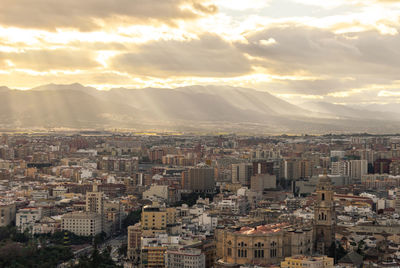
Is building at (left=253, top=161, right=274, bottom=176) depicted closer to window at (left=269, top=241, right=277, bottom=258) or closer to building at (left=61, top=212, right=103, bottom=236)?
building at (left=61, top=212, right=103, bottom=236)

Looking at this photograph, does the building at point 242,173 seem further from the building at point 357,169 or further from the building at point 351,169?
the building at point 357,169

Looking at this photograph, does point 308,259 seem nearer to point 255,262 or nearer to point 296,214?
point 255,262

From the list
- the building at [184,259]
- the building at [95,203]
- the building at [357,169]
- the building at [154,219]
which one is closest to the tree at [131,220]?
the building at [95,203]

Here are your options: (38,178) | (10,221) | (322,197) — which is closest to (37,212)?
(10,221)

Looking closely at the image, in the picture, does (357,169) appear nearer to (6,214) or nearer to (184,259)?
(6,214)

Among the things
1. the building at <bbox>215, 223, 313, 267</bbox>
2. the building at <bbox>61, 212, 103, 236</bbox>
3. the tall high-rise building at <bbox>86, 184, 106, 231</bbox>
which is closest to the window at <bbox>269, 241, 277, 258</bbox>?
the building at <bbox>215, 223, 313, 267</bbox>

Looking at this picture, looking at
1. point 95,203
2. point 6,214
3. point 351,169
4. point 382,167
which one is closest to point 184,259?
point 95,203

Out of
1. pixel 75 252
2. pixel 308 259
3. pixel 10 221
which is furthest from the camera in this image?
pixel 10 221
